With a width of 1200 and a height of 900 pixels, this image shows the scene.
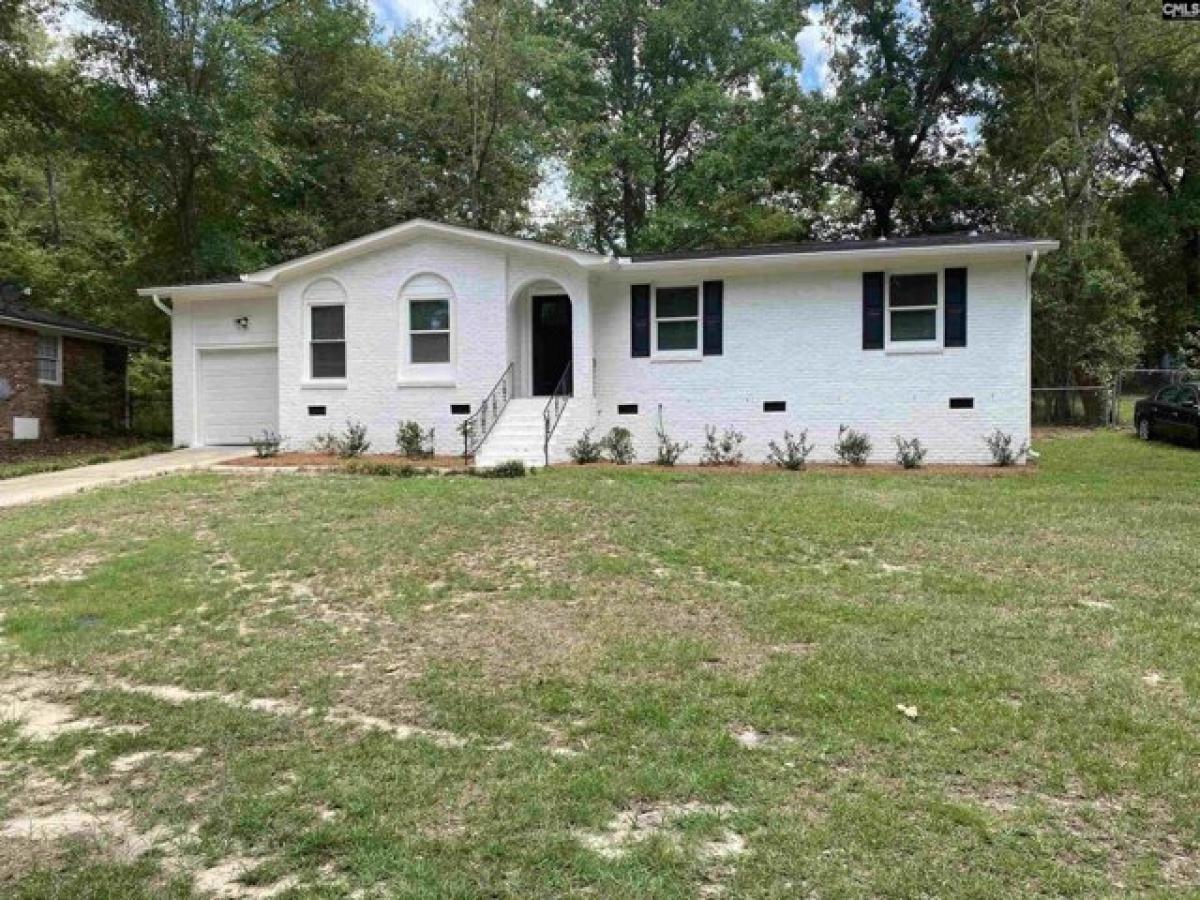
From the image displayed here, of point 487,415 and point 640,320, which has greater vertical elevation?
point 640,320

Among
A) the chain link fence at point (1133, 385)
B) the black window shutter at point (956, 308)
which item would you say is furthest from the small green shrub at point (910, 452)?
the chain link fence at point (1133, 385)

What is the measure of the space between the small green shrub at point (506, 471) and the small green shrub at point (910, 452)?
20.4 feet

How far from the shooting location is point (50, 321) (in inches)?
721

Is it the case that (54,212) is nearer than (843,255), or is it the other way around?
(843,255)

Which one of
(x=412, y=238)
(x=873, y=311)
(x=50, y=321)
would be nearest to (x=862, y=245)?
(x=873, y=311)

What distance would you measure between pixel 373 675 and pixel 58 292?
2768cm

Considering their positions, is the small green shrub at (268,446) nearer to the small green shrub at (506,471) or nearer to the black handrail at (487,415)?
the black handrail at (487,415)

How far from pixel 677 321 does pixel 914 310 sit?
4.06 m

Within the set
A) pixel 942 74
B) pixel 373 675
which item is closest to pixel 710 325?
pixel 373 675

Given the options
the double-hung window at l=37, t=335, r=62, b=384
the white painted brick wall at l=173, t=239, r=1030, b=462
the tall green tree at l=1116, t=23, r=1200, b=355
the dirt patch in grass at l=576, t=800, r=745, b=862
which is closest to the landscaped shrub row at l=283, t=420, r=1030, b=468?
the white painted brick wall at l=173, t=239, r=1030, b=462

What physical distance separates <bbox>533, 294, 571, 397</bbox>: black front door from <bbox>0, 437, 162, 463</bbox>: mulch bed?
8750 mm

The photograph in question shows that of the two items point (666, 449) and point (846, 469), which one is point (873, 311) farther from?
point (666, 449)

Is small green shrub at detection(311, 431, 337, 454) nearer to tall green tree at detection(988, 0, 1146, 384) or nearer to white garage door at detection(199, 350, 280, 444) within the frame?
white garage door at detection(199, 350, 280, 444)

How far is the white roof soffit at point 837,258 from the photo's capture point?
43.9 ft
